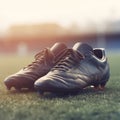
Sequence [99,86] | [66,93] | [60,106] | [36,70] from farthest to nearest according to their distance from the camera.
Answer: [99,86] → [36,70] → [66,93] → [60,106]

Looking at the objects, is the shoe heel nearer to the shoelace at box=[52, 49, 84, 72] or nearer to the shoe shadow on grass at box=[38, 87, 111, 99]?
the shoe shadow on grass at box=[38, 87, 111, 99]

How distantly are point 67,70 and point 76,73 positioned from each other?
1.5 inches

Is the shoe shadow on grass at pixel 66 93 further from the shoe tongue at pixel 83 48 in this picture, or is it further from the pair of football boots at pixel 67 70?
the shoe tongue at pixel 83 48

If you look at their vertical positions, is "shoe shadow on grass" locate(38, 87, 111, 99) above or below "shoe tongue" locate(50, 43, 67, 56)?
below

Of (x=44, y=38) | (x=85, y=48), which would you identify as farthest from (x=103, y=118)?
(x=44, y=38)

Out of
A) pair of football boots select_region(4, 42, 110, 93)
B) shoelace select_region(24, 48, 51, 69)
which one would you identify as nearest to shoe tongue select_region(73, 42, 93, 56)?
pair of football boots select_region(4, 42, 110, 93)

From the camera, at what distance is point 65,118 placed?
0.92 metres

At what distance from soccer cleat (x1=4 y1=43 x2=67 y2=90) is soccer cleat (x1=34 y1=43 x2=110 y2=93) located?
61 mm

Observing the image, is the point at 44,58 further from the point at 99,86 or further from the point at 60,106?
the point at 60,106

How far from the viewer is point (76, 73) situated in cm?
134

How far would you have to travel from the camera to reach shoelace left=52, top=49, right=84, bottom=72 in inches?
52.4

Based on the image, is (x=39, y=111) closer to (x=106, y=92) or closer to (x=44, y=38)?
(x=106, y=92)

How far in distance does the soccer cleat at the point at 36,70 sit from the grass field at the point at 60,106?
0.04m

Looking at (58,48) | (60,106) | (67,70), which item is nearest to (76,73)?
(67,70)
